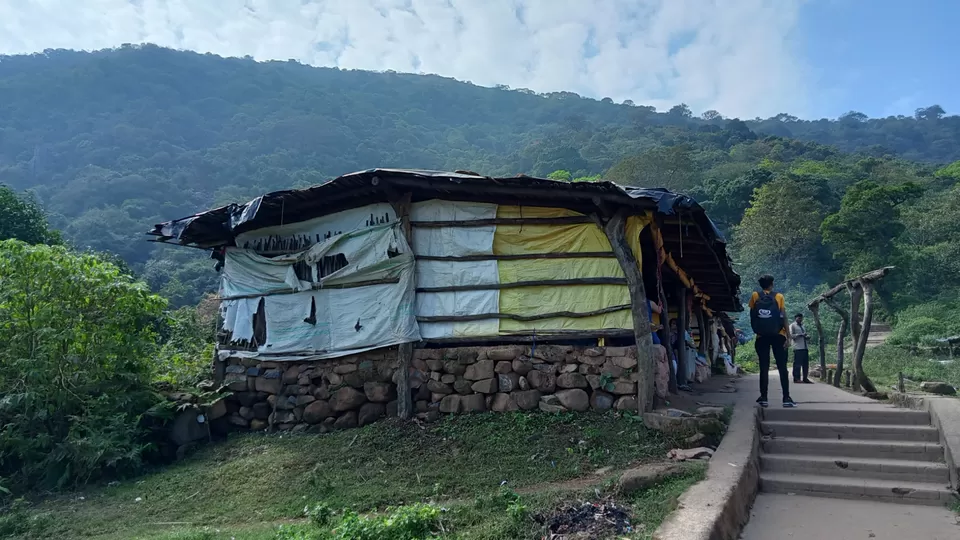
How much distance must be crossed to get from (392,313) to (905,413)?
6440 millimetres

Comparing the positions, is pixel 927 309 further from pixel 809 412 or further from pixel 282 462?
pixel 282 462

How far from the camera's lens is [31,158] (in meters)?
68.2

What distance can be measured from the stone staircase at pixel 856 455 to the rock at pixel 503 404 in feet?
9.58

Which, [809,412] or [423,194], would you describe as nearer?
[809,412]

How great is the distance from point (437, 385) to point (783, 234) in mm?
34264

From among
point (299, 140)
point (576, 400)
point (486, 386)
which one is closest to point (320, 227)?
point (486, 386)

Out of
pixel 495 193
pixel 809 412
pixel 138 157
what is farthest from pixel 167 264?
pixel 809 412

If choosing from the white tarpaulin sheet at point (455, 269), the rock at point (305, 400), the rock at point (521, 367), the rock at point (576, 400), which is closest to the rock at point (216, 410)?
the rock at point (305, 400)

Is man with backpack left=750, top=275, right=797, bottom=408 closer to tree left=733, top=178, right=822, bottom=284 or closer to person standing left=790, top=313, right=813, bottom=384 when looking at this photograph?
person standing left=790, top=313, right=813, bottom=384

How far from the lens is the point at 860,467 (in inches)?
223

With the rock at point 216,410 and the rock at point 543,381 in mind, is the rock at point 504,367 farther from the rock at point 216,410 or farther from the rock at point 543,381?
the rock at point 216,410

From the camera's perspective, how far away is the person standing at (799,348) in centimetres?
1266

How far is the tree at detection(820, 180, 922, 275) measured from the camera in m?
29.7

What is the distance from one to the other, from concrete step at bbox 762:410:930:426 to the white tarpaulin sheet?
3845 millimetres
